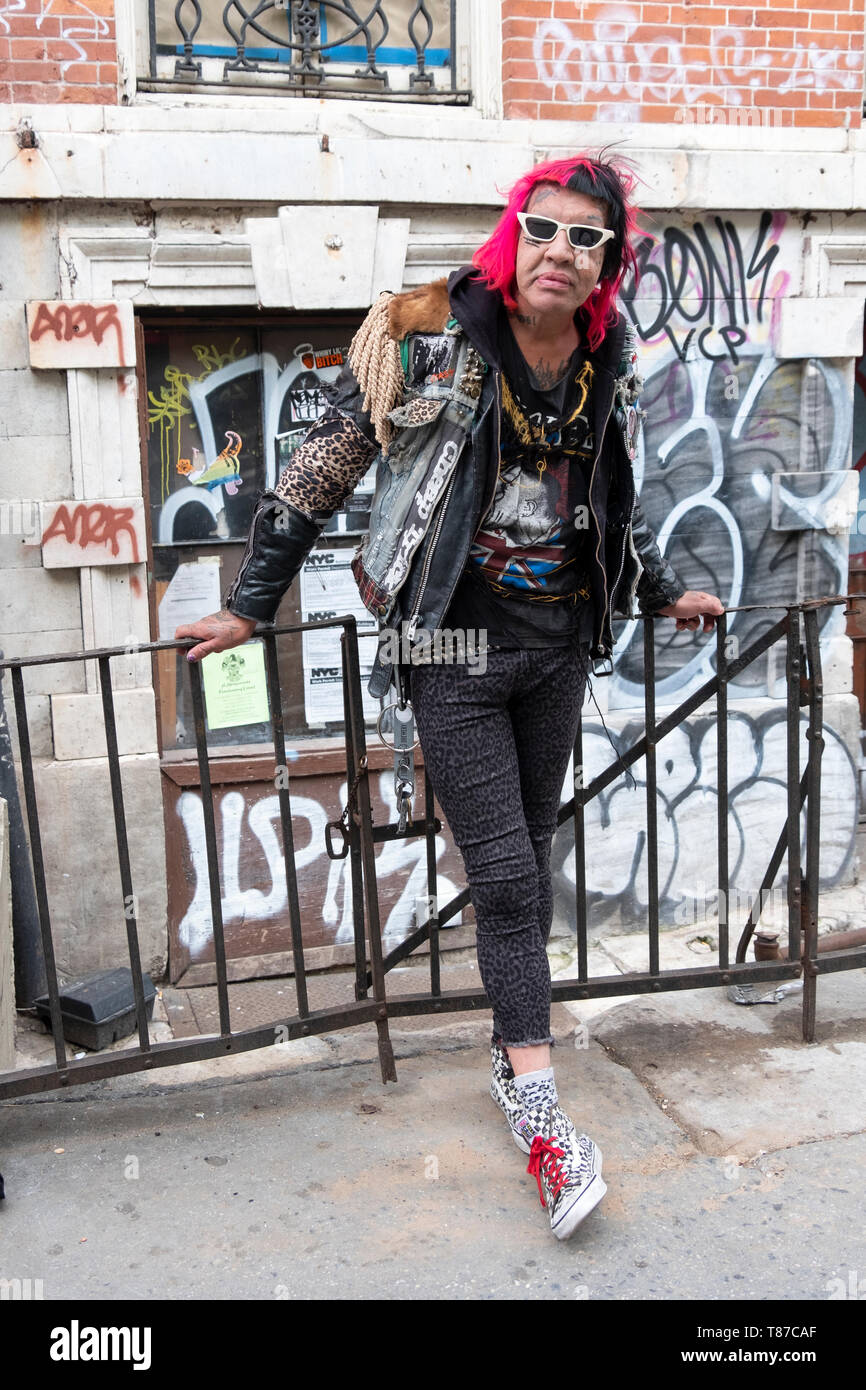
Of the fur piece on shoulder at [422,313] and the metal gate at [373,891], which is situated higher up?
the fur piece on shoulder at [422,313]

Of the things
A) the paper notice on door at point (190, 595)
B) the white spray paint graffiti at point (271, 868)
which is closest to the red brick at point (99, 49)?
the paper notice on door at point (190, 595)

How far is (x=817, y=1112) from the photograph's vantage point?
3111 millimetres

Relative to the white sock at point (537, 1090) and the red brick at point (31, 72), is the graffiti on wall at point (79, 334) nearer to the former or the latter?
the red brick at point (31, 72)

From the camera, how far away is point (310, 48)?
4625mm

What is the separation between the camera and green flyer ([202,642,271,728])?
16.1 feet

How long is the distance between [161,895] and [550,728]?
7.77ft

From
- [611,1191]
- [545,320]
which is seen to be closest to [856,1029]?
[611,1191]

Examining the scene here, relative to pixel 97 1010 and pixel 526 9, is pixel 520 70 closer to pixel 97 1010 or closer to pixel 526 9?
pixel 526 9

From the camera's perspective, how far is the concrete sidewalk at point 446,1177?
2490mm

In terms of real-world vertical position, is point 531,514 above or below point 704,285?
below

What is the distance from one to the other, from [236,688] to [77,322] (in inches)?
58.5

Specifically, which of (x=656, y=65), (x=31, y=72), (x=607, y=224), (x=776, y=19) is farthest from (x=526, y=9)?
(x=607, y=224)

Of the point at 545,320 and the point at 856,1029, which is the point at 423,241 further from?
the point at 856,1029

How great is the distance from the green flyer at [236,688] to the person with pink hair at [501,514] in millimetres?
2122
